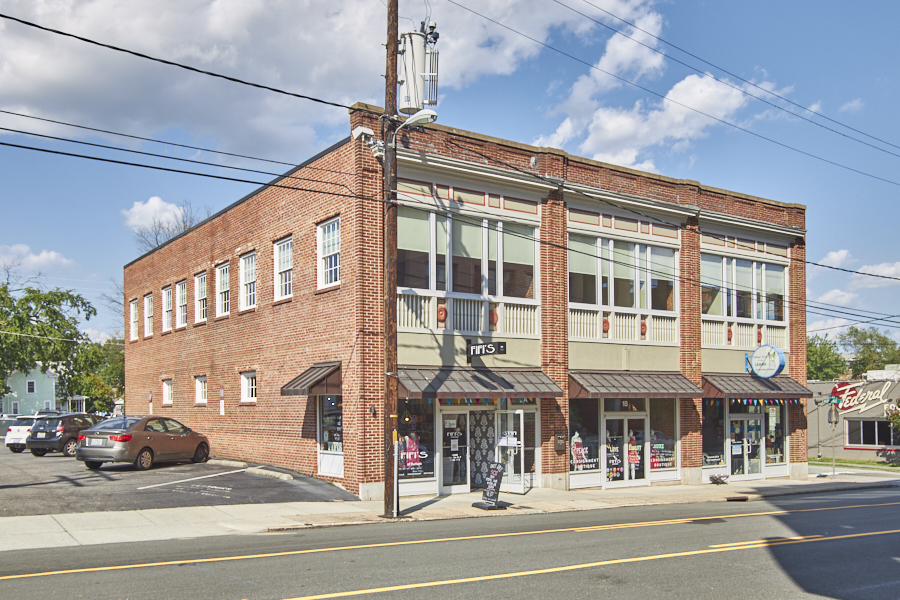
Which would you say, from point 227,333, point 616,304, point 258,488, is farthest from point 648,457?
point 227,333

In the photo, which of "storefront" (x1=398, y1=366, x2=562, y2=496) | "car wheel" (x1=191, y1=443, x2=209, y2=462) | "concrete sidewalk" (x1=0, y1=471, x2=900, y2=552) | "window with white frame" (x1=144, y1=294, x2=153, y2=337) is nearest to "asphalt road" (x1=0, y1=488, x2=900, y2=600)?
"concrete sidewalk" (x1=0, y1=471, x2=900, y2=552)

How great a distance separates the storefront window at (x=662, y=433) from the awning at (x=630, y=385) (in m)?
0.86

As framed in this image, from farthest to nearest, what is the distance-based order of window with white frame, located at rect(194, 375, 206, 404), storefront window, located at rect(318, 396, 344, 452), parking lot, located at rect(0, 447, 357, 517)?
window with white frame, located at rect(194, 375, 206, 404)
storefront window, located at rect(318, 396, 344, 452)
parking lot, located at rect(0, 447, 357, 517)

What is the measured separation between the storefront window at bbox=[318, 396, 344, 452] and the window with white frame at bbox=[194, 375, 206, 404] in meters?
8.75

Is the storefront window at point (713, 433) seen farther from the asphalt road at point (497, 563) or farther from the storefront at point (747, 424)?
the asphalt road at point (497, 563)

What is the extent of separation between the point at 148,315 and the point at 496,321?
18.1 m

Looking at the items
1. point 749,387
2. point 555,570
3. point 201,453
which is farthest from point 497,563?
point 749,387

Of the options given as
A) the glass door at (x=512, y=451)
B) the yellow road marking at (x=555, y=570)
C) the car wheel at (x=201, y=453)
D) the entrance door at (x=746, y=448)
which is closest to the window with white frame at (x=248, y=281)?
the car wheel at (x=201, y=453)

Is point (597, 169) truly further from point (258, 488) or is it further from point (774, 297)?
point (258, 488)

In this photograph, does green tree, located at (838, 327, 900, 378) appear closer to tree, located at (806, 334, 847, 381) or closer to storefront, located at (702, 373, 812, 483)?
tree, located at (806, 334, 847, 381)

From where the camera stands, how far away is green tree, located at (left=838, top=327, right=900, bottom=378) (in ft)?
271

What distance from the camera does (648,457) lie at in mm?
23703

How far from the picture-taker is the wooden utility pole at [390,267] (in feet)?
51.5

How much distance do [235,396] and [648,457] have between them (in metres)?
13.1
